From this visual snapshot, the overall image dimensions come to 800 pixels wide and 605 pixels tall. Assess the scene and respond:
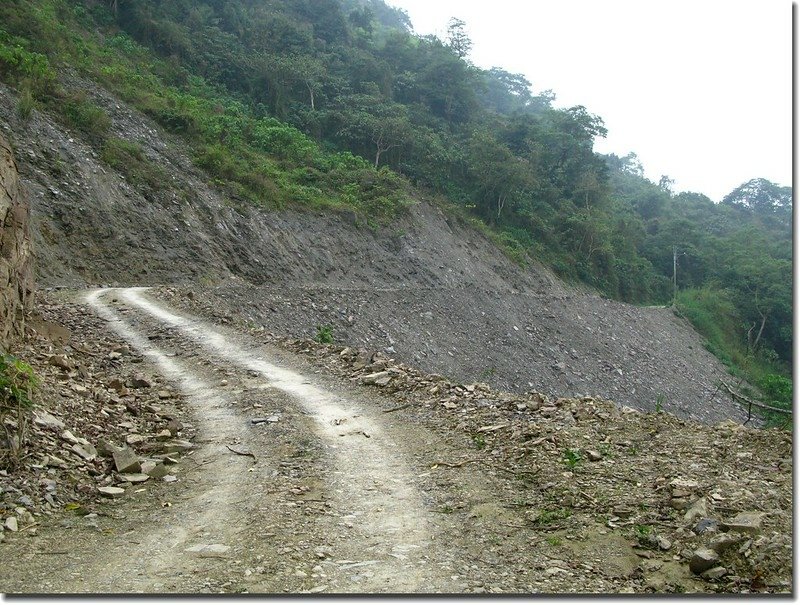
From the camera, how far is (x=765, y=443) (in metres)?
5.77

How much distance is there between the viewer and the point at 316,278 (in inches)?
1030

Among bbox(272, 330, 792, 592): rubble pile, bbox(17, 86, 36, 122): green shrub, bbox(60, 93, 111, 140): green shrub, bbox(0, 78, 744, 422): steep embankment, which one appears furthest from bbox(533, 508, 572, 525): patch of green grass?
bbox(60, 93, 111, 140): green shrub

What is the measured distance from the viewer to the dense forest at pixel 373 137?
28281mm

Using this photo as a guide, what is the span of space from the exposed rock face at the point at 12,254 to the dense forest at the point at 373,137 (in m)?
14.7

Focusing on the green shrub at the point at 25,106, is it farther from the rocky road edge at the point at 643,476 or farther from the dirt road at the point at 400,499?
the rocky road edge at the point at 643,476

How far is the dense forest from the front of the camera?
92.8 ft

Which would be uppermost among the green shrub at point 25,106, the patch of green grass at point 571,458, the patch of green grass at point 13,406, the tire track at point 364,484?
the green shrub at point 25,106

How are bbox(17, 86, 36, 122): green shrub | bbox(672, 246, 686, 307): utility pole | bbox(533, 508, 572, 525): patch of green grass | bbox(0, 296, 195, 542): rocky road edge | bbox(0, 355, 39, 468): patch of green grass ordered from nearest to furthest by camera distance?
bbox(533, 508, 572, 525): patch of green grass → bbox(0, 296, 195, 542): rocky road edge → bbox(0, 355, 39, 468): patch of green grass → bbox(17, 86, 36, 122): green shrub → bbox(672, 246, 686, 307): utility pole

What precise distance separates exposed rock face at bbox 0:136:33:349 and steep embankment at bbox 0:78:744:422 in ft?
20.5

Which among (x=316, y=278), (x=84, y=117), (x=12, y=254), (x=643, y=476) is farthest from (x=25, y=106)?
(x=643, y=476)

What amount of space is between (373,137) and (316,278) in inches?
716

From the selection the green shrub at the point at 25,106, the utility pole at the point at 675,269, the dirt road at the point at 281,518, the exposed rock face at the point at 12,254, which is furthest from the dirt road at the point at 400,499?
the utility pole at the point at 675,269

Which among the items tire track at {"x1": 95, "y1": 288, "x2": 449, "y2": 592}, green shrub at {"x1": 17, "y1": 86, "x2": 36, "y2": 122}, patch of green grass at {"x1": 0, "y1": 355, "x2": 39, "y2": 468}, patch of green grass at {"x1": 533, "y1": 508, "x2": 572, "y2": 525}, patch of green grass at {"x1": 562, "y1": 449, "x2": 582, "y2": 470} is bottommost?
tire track at {"x1": 95, "y1": 288, "x2": 449, "y2": 592}

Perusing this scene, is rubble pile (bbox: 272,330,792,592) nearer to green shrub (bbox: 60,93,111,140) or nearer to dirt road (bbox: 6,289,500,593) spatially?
dirt road (bbox: 6,289,500,593)
